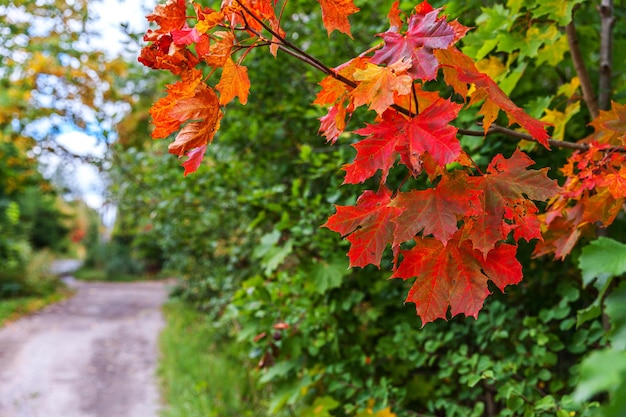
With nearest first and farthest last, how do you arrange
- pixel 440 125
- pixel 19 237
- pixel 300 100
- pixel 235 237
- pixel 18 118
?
pixel 440 125 → pixel 300 100 → pixel 235 237 → pixel 18 118 → pixel 19 237

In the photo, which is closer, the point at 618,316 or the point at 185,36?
the point at 618,316

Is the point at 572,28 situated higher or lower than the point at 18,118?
lower

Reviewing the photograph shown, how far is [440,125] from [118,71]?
7741 millimetres

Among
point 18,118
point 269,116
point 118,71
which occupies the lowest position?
point 269,116

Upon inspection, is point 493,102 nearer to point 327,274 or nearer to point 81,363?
point 327,274

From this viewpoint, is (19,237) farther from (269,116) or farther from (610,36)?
(610,36)

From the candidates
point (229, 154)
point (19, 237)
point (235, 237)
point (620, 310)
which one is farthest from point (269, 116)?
point (19, 237)

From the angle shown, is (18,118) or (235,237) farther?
(18,118)

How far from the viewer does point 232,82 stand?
3.66 ft

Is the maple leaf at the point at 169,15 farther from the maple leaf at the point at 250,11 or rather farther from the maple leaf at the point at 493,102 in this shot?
the maple leaf at the point at 493,102

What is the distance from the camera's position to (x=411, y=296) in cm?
105

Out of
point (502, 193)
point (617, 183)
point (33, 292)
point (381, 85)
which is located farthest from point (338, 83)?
point (33, 292)

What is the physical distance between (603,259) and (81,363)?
6722 millimetres

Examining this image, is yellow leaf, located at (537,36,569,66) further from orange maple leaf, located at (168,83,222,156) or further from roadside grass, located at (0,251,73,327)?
roadside grass, located at (0,251,73,327)
